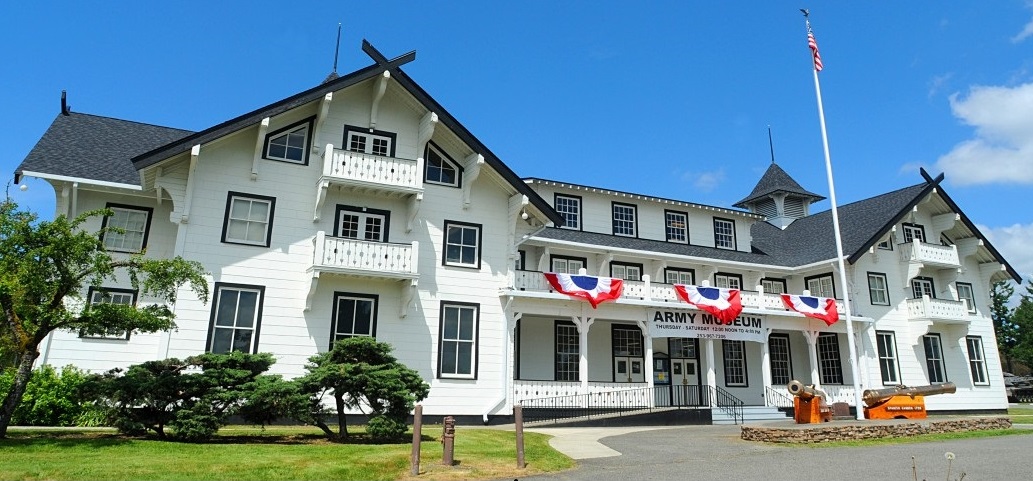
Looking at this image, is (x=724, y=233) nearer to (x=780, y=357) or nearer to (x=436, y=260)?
(x=780, y=357)

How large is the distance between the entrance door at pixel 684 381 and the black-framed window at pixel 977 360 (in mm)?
15633

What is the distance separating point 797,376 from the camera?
31.9m

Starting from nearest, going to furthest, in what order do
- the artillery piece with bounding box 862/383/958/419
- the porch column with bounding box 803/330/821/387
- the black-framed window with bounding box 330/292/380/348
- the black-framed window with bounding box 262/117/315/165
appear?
the black-framed window with bounding box 330/292/380/348 → the black-framed window with bounding box 262/117/315/165 → the artillery piece with bounding box 862/383/958/419 → the porch column with bounding box 803/330/821/387

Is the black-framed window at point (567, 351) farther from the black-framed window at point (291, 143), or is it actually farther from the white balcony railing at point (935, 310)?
the white balcony railing at point (935, 310)

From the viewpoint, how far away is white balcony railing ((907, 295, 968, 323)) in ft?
103

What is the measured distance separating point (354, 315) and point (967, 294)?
32542 millimetres

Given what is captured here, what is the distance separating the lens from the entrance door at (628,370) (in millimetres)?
27750

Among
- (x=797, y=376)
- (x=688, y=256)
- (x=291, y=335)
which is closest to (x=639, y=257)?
(x=688, y=256)

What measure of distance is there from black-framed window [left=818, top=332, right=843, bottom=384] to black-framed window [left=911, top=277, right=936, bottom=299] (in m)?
5.26

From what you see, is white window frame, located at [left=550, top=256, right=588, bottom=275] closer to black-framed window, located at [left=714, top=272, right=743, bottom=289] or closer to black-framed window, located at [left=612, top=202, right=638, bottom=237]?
black-framed window, located at [left=612, top=202, right=638, bottom=237]

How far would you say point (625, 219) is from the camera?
99.6 feet

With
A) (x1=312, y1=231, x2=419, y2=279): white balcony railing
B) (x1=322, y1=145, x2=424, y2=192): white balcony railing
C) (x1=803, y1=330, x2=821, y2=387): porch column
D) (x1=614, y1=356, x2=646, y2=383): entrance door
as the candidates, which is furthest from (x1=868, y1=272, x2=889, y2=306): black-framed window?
(x1=312, y1=231, x2=419, y2=279): white balcony railing

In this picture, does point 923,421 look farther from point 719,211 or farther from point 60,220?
point 60,220

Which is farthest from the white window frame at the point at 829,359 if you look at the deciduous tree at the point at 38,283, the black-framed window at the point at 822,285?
the deciduous tree at the point at 38,283
